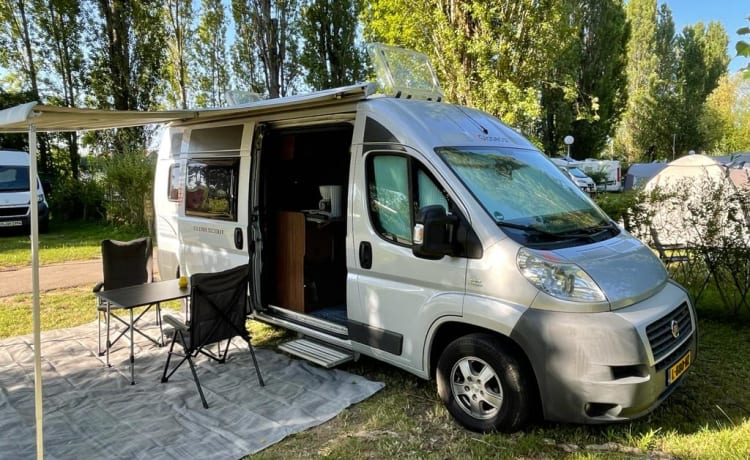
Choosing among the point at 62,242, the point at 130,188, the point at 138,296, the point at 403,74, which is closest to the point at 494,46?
the point at 403,74

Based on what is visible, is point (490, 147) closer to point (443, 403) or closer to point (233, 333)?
point (443, 403)

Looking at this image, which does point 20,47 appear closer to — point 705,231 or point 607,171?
point 705,231

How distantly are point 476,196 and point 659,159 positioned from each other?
3594 centimetres

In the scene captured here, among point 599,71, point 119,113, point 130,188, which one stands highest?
point 599,71

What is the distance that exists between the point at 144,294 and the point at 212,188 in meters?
1.36

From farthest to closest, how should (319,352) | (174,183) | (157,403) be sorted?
(174,183) → (319,352) → (157,403)

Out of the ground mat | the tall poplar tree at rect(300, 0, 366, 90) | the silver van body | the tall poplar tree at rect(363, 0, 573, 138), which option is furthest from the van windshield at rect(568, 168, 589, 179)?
the ground mat

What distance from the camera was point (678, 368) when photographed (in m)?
3.21

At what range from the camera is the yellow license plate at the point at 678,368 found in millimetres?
3106

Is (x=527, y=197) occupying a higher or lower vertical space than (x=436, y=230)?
higher

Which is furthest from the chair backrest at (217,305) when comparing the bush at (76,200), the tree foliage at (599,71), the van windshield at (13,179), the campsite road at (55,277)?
the tree foliage at (599,71)

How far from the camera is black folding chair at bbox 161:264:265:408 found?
3.94m

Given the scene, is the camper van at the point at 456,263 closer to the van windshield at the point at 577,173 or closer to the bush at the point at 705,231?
the bush at the point at 705,231

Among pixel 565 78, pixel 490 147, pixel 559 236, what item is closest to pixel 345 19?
pixel 565 78
